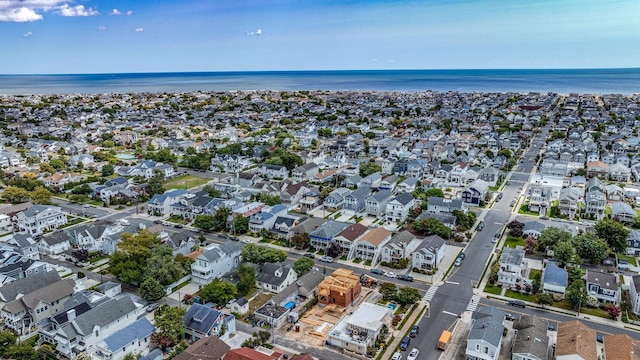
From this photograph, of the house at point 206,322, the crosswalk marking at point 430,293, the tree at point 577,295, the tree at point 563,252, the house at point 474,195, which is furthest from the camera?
the house at point 474,195

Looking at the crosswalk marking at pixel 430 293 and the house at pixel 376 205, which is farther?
the house at pixel 376 205

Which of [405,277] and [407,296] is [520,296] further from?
[407,296]

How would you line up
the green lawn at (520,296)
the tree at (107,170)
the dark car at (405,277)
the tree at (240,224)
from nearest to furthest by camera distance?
the green lawn at (520,296)
the dark car at (405,277)
the tree at (240,224)
the tree at (107,170)

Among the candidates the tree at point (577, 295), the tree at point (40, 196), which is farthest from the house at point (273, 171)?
the tree at point (577, 295)

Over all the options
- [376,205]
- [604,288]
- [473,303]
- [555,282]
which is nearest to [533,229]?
[555,282]

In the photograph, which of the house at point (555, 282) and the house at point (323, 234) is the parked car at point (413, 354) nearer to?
the house at point (555, 282)

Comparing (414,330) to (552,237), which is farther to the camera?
(552,237)
